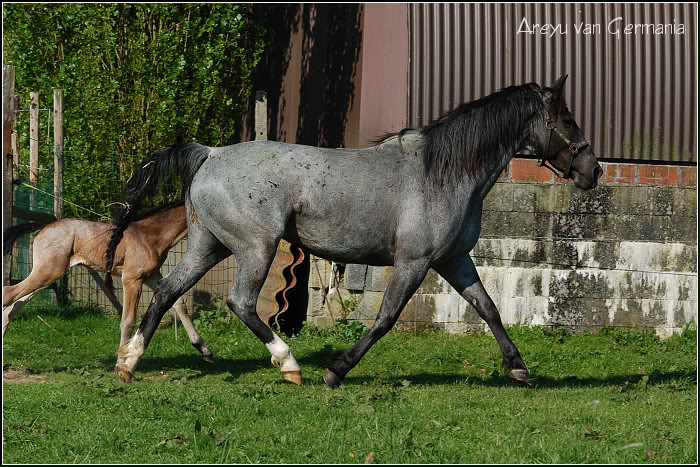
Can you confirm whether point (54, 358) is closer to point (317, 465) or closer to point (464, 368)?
point (464, 368)

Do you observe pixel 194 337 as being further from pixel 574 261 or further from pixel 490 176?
pixel 574 261

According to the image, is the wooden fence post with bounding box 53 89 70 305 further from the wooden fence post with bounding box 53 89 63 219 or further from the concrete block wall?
the concrete block wall

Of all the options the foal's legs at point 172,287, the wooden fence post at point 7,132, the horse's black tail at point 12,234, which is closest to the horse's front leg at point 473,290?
the foal's legs at point 172,287

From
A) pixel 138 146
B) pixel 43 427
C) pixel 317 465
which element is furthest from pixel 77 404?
pixel 138 146

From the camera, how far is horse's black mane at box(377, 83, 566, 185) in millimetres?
8016

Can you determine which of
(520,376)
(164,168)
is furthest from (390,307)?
(164,168)

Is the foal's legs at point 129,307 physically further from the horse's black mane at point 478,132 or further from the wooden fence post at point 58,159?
the horse's black mane at point 478,132

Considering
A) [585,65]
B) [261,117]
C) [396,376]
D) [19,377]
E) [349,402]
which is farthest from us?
[585,65]

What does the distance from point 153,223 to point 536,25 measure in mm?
5531

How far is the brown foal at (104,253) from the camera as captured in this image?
9.05 m

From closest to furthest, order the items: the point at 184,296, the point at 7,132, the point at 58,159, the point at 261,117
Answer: the point at 7,132 < the point at 58,159 < the point at 261,117 < the point at 184,296

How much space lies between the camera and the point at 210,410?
6.66 m

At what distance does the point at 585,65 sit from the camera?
12008mm

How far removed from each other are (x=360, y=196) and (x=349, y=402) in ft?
5.77
